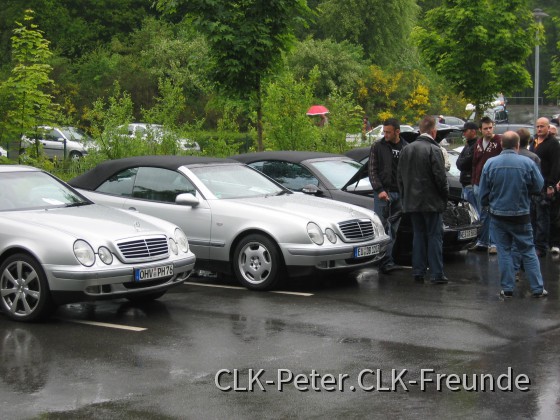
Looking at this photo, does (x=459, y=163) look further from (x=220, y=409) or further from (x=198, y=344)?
(x=220, y=409)

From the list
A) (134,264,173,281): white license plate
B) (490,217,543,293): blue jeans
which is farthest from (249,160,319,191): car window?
(134,264,173,281): white license plate

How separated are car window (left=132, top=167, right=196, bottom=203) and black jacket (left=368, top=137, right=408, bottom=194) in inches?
90.6

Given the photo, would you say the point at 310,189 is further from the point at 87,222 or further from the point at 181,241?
the point at 87,222

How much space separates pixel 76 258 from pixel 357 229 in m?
3.72

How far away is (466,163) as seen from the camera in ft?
48.1

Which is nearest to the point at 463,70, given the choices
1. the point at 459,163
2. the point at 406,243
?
the point at 459,163

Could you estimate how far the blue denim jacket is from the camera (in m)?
10.6

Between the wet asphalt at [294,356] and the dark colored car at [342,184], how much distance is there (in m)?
2.03

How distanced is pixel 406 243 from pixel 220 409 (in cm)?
723

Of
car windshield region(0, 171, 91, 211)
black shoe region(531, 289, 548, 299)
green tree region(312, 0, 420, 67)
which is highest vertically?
green tree region(312, 0, 420, 67)

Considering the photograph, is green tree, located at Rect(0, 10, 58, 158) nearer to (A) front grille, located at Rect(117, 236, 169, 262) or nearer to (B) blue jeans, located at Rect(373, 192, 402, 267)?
(B) blue jeans, located at Rect(373, 192, 402, 267)

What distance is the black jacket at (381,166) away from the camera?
12.5 m

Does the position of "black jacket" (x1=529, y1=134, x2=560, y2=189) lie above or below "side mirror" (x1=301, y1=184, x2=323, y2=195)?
above

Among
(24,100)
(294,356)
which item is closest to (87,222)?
(294,356)
